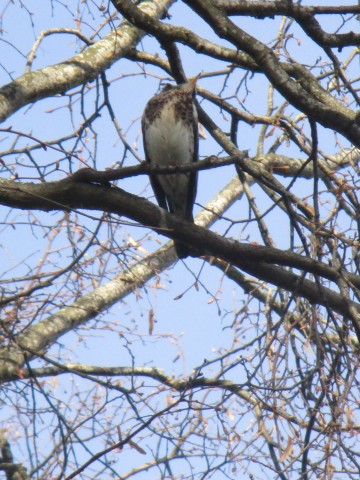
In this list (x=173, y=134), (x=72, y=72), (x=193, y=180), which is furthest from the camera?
(x=193, y=180)

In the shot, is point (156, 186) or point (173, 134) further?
point (156, 186)

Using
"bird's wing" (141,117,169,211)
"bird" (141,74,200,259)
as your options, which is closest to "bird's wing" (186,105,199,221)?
"bird" (141,74,200,259)

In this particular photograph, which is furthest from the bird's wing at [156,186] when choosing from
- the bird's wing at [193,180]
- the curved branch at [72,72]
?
the curved branch at [72,72]

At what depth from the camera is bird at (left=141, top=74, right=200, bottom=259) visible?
5.20 metres

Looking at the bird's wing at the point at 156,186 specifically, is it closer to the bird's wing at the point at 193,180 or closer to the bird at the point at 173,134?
the bird at the point at 173,134

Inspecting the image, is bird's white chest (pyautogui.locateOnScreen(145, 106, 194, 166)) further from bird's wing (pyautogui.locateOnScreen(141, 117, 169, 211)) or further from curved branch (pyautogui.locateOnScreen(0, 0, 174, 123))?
curved branch (pyautogui.locateOnScreen(0, 0, 174, 123))

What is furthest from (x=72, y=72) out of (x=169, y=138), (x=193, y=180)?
(x=193, y=180)

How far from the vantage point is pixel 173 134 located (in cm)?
518

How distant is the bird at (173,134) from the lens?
520cm

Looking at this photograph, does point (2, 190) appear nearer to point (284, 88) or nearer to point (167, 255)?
point (284, 88)

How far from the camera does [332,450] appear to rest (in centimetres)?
306

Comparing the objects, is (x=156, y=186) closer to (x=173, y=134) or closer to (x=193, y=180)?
(x=193, y=180)

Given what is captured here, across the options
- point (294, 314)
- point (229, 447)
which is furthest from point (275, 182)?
point (229, 447)

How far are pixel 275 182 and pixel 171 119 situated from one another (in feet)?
5.24
